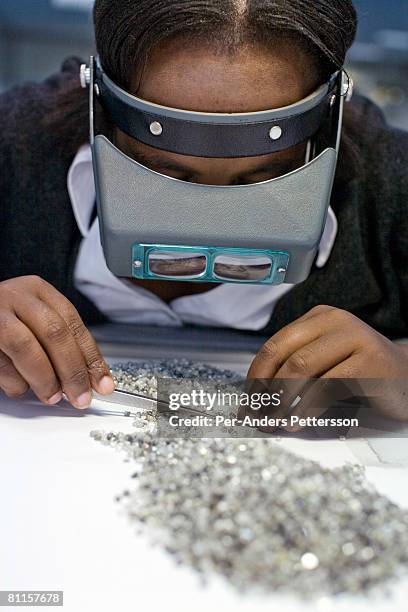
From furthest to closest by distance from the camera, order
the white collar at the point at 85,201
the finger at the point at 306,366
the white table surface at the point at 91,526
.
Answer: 1. the white collar at the point at 85,201
2. the finger at the point at 306,366
3. the white table surface at the point at 91,526

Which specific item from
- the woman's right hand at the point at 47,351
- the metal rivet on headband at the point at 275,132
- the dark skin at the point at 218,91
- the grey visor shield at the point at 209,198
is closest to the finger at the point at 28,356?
the woman's right hand at the point at 47,351

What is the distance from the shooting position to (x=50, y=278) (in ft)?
3.63

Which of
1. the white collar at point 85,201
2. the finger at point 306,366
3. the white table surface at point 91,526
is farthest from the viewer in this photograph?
the white collar at point 85,201

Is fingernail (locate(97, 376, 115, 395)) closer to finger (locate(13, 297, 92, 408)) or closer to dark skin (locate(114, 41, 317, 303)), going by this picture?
finger (locate(13, 297, 92, 408))

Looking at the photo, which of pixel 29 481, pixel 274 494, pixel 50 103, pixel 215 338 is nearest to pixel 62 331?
pixel 29 481

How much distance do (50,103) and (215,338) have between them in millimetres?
516

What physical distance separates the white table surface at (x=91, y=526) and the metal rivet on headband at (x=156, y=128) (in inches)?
13.4

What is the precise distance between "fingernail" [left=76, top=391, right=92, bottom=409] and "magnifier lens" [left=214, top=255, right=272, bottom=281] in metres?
0.23

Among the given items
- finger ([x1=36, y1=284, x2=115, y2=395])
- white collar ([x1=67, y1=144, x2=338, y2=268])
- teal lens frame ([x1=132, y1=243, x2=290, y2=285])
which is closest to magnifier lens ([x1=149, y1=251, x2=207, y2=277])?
teal lens frame ([x1=132, y1=243, x2=290, y2=285])

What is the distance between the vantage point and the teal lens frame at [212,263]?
2.55 feet

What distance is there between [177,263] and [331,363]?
230 millimetres

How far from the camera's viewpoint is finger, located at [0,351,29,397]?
30.3 inches

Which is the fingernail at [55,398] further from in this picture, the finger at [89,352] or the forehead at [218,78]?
the forehead at [218,78]

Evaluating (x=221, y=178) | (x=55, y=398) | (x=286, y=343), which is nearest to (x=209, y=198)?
(x=221, y=178)
